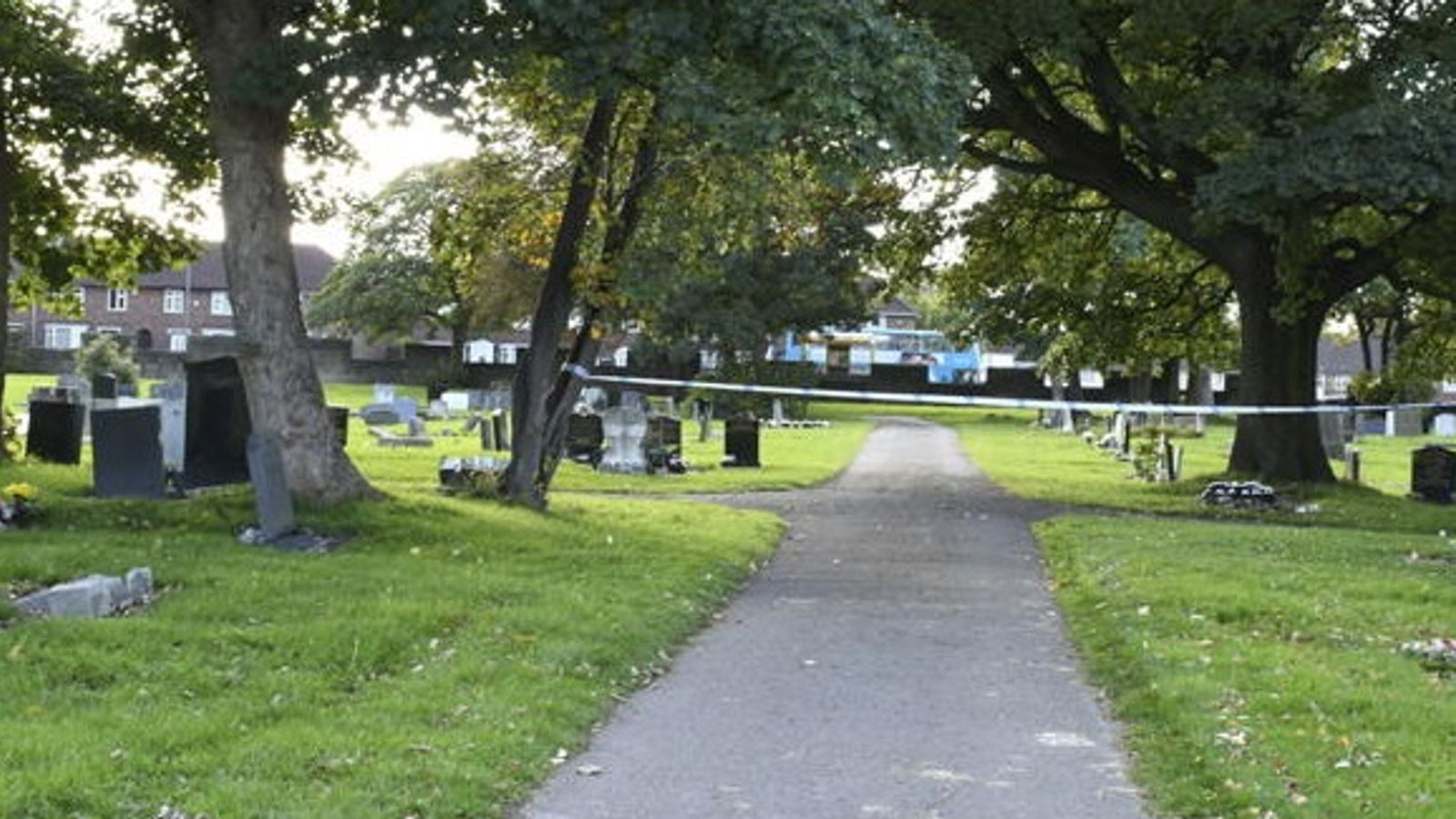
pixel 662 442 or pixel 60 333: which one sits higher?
pixel 60 333

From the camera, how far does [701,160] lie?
17.0 m

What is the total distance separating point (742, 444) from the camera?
2920 cm

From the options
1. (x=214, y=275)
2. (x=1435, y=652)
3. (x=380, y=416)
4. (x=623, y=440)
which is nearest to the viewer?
(x=1435, y=652)

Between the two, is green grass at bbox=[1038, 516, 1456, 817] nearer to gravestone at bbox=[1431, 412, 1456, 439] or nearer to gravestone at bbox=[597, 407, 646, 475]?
gravestone at bbox=[597, 407, 646, 475]

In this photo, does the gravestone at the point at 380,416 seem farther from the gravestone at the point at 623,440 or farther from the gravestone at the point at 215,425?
the gravestone at the point at 215,425

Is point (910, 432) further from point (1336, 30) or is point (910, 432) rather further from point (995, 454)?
point (1336, 30)

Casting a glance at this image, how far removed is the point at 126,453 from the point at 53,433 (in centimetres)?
546

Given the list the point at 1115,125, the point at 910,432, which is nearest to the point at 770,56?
the point at 1115,125

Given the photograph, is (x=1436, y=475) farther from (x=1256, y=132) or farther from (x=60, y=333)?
(x=60, y=333)

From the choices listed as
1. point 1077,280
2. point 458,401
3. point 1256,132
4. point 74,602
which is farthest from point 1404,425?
point 74,602

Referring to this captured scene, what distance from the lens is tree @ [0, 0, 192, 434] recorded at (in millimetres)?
17297

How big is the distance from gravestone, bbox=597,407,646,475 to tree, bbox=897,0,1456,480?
7.21 metres

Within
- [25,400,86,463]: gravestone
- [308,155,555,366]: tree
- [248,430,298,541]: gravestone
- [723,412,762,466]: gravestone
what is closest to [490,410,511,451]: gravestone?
[308,155,555,366]: tree

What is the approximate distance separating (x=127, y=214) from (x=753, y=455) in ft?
40.3
